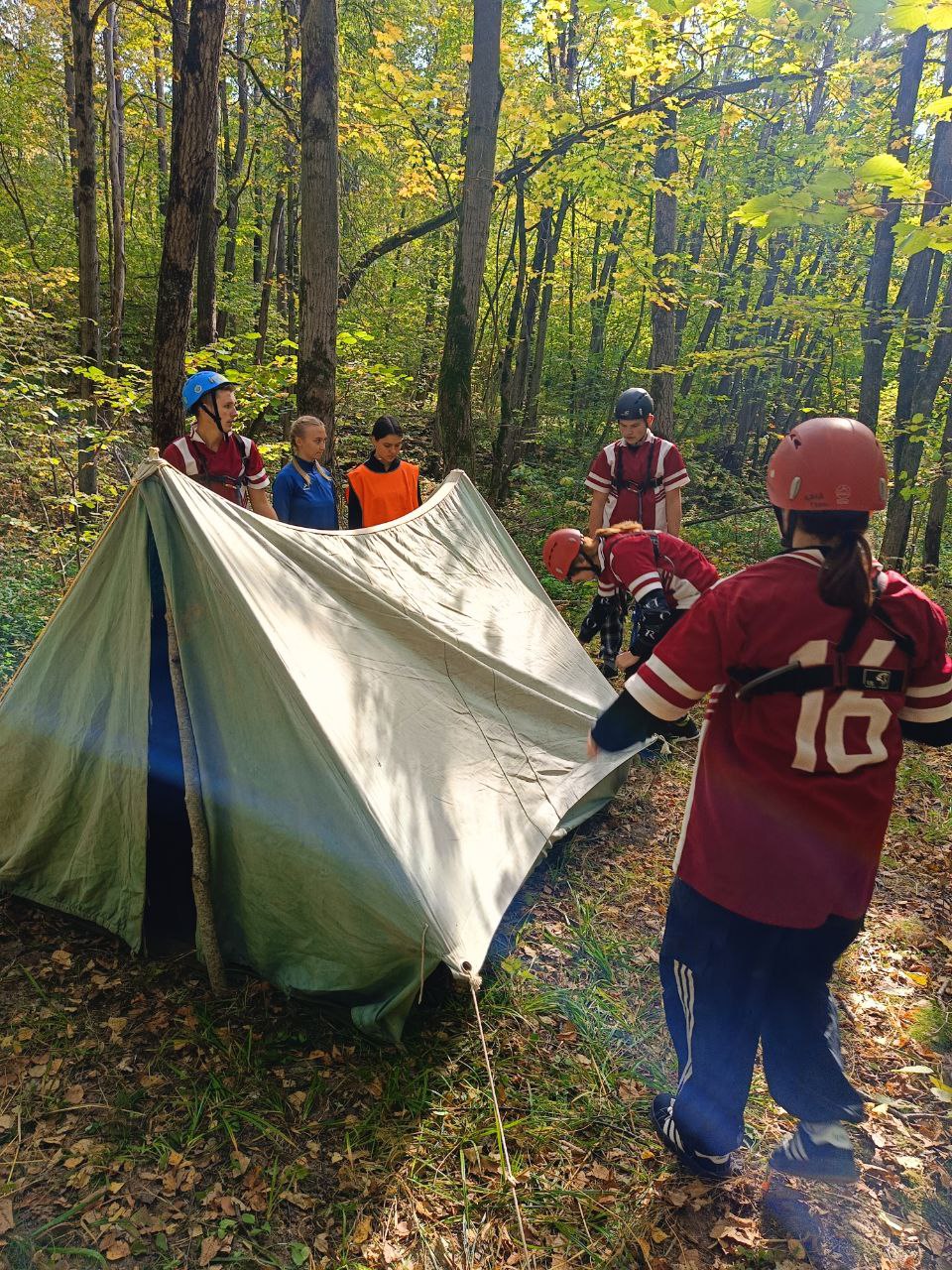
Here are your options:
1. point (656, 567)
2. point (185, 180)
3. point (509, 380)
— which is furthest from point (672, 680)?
point (509, 380)

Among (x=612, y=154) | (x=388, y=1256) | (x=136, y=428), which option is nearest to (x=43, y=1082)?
(x=388, y=1256)

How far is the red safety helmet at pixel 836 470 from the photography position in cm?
184

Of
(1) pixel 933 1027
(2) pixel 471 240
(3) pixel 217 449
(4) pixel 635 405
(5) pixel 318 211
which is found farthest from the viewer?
(2) pixel 471 240

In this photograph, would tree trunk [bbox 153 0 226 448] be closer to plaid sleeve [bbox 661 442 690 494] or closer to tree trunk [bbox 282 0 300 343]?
plaid sleeve [bbox 661 442 690 494]

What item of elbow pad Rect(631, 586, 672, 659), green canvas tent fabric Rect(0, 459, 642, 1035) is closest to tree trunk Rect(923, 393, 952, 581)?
elbow pad Rect(631, 586, 672, 659)

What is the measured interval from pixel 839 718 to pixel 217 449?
12.0 ft

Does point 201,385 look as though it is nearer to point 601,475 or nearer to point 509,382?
point 601,475

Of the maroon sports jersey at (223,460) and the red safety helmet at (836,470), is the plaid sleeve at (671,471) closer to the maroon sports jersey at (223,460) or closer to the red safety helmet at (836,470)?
Result: the maroon sports jersey at (223,460)

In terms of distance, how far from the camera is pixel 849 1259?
2.12m

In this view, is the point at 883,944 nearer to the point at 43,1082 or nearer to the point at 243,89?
the point at 43,1082

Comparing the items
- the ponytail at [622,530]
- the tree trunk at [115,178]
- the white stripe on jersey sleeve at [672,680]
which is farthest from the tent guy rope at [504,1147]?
the tree trunk at [115,178]

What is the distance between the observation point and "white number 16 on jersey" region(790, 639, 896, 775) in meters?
1.84

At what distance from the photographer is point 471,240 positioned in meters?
7.23

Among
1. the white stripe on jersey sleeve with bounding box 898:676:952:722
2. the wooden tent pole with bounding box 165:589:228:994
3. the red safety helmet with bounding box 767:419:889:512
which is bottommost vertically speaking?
the wooden tent pole with bounding box 165:589:228:994
